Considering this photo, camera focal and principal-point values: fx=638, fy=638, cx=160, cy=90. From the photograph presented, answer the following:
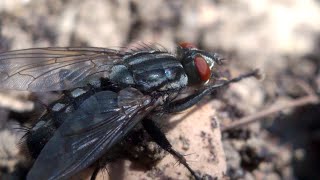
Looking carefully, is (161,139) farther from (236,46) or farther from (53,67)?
(236,46)

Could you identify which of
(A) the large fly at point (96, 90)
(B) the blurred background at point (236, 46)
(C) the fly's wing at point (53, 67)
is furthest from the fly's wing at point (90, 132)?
(B) the blurred background at point (236, 46)

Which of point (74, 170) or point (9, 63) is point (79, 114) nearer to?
point (74, 170)

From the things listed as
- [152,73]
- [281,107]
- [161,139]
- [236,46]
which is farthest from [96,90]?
[236,46]

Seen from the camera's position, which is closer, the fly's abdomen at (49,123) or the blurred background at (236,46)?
the fly's abdomen at (49,123)

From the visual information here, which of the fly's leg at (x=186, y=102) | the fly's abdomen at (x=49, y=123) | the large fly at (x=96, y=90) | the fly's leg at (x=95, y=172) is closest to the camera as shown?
the large fly at (x=96, y=90)

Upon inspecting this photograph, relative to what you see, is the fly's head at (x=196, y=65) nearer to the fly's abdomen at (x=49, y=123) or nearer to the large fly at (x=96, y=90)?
the large fly at (x=96, y=90)

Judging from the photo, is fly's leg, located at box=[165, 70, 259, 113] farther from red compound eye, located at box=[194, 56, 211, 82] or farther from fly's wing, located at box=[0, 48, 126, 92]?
fly's wing, located at box=[0, 48, 126, 92]
